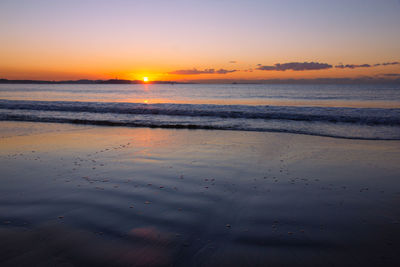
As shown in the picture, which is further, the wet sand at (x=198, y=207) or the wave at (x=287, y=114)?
the wave at (x=287, y=114)

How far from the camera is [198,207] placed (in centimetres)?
450

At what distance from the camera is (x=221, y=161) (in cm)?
761

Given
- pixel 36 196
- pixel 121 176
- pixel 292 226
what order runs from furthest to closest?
pixel 121 176, pixel 36 196, pixel 292 226

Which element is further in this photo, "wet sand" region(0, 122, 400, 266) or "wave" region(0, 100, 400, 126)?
"wave" region(0, 100, 400, 126)

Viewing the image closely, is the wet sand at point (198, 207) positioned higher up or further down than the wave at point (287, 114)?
further down

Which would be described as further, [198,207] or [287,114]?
[287,114]

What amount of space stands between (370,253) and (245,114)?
17.3m

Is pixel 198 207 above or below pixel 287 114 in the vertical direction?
below

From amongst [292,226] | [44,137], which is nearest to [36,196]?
[292,226]

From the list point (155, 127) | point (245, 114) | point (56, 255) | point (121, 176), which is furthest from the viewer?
point (245, 114)

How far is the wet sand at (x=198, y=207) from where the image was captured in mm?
3215

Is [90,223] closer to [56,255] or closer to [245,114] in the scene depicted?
[56,255]

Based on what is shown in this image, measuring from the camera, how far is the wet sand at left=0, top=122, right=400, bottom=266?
3215 mm

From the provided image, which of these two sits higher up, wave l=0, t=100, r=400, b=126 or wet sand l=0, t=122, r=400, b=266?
wave l=0, t=100, r=400, b=126
